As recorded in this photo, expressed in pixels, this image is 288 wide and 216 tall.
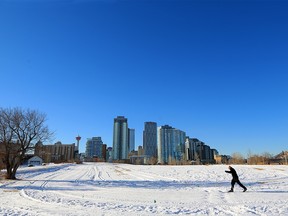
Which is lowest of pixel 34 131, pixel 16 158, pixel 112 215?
pixel 112 215

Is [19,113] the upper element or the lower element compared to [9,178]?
upper

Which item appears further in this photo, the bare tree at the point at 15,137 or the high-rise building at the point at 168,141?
the high-rise building at the point at 168,141

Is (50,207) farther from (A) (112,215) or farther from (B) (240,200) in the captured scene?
(B) (240,200)

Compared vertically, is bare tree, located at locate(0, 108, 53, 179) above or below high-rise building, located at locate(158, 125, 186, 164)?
below

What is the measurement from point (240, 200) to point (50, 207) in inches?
324

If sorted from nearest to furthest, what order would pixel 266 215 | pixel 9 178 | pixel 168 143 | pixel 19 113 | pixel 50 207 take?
pixel 266 215 → pixel 50 207 → pixel 9 178 → pixel 19 113 → pixel 168 143

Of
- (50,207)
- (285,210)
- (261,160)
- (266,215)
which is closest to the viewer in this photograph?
(266,215)

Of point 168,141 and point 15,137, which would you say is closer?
point 15,137

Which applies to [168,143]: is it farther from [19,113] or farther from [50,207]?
[50,207]

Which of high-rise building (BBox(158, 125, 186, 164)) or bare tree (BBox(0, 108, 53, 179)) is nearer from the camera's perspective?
bare tree (BBox(0, 108, 53, 179))

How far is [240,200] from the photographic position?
1150cm

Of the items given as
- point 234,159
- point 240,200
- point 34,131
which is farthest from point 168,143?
point 240,200

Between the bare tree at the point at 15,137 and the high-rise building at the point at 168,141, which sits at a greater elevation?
the high-rise building at the point at 168,141

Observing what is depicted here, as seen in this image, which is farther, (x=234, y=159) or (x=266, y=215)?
(x=234, y=159)
